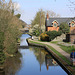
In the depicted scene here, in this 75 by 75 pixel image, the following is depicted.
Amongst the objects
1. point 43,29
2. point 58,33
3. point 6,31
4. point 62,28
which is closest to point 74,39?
point 58,33

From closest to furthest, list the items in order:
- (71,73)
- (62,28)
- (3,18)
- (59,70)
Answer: (71,73) < (59,70) < (3,18) < (62,28)

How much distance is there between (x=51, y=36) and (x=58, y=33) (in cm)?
196

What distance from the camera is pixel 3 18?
18.6 m

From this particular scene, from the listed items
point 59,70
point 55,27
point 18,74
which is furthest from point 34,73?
point 55,27

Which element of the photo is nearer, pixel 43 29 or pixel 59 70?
pixel 59 70

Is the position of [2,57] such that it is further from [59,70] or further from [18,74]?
[59,70]

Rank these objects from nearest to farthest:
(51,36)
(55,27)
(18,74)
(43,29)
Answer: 1. (18,74)
2. (51,36)
3. (55,27)
4. (43,29)

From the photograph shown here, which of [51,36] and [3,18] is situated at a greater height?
[3,18]

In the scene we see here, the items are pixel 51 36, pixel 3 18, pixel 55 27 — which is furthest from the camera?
pixel 55 27

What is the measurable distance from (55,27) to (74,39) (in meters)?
20.7

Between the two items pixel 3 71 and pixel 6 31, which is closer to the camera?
pixel 3 71

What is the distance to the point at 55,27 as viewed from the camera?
5566 centimetres

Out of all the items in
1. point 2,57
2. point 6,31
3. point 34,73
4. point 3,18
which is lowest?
point 34,73

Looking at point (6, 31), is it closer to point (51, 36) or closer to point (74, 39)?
point (74, 39)
